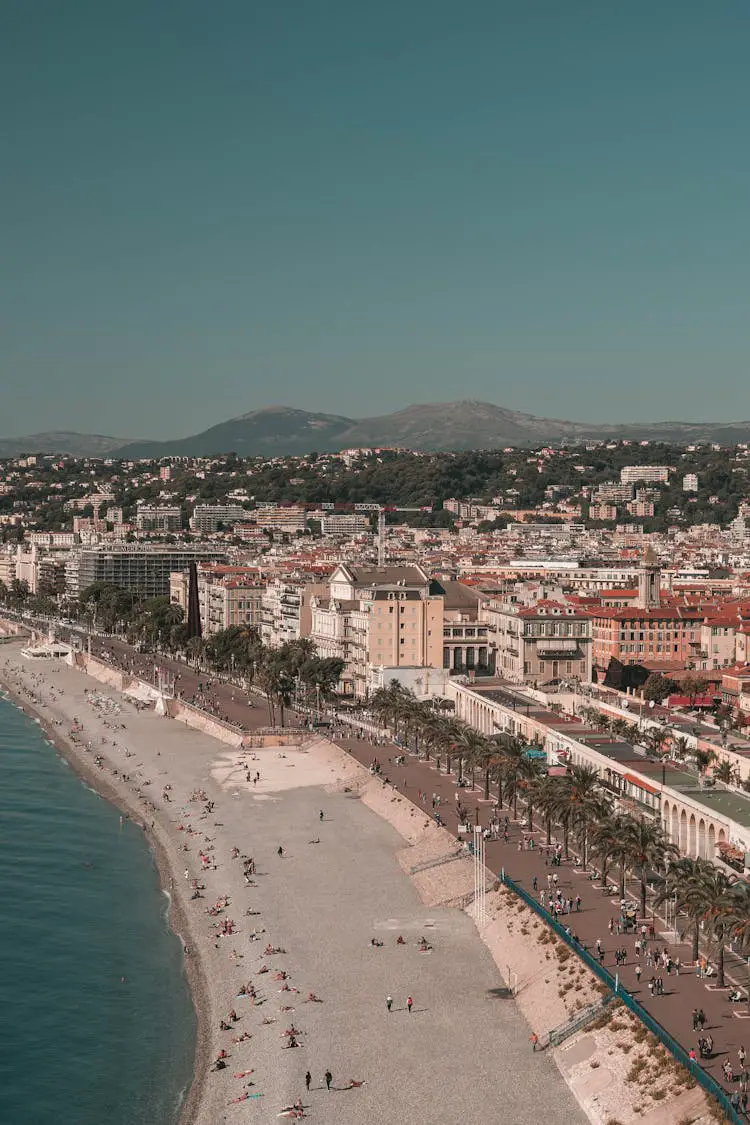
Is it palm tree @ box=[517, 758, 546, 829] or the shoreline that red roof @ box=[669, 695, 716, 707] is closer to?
palm tree @ box=[517, 758, 546, 829]

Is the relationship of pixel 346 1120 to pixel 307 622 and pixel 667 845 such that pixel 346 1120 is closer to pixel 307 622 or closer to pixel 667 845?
pixel 667 845

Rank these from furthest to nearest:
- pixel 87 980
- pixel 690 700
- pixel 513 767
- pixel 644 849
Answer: pixel 690 700
pixel 513 767
pixel 87 980
pixel 644 849

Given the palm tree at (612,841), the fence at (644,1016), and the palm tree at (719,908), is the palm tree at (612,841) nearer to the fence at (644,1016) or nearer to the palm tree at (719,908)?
the fence at (644,1016)

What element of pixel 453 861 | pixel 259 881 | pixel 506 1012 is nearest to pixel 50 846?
pixel 259 881

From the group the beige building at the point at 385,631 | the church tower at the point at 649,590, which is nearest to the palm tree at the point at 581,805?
the beige building at the point at 385,631

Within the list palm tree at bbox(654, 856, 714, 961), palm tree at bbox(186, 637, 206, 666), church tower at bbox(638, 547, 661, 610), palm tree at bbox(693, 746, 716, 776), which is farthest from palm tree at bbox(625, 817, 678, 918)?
palm tree at bbox(186, 637, 206, 666)

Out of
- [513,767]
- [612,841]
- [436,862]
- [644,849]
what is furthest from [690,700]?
[644,849]

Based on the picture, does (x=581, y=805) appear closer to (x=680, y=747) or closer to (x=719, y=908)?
(x=680, y=747)
